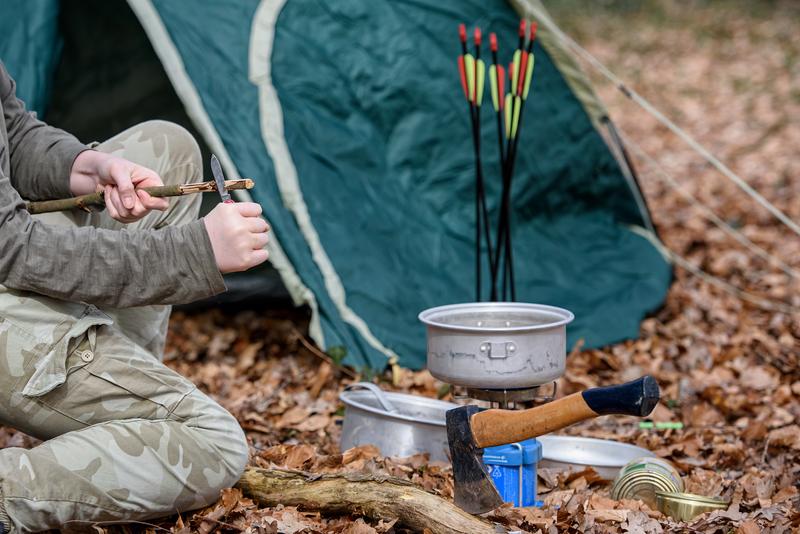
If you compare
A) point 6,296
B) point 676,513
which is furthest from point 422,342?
point 6,296

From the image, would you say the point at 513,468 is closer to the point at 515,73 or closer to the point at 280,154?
the point at 515,73

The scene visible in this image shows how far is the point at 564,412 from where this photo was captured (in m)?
1.88

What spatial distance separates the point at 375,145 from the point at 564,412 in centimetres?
199

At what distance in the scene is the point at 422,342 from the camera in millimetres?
3447

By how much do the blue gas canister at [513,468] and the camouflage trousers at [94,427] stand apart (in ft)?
1.89

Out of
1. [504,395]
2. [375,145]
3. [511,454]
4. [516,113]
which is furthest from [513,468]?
[375,145]

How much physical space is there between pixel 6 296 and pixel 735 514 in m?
1.65

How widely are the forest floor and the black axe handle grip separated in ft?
0.81

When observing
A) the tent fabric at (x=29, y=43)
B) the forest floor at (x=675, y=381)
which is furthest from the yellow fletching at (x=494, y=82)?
the tent fabric at (x=29, y=43)

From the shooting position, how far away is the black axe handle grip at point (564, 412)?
1.80 metres

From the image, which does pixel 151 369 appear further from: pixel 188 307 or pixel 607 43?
pixel 607 43

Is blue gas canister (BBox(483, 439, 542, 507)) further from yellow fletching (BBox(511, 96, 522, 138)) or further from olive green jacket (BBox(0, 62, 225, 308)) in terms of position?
yellow fletching (BBox(511, 96, 522, 138))

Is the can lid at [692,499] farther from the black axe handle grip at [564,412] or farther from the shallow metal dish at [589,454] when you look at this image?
the black axe handle grip at [564,412]

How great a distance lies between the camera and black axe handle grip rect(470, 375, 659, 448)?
1800 mm
